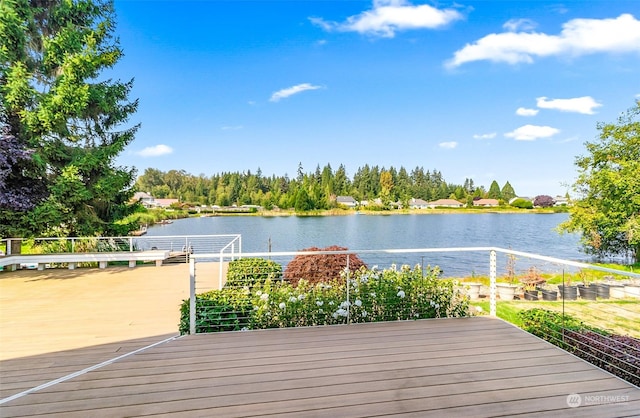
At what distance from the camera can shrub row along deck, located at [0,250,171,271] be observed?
882 centimetres

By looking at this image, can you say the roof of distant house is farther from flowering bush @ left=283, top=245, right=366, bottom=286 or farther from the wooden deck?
the wooden deck

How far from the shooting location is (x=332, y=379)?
2418 millimetres

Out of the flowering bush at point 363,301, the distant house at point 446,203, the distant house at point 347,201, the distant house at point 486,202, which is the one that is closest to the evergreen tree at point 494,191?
the distant house at point 486,202

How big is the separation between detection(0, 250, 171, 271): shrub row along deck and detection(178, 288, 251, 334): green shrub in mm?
6550

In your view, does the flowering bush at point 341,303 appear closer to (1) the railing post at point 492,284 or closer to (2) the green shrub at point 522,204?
(1) the railing post at point 492,284

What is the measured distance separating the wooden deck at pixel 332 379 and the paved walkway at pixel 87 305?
2.14ft

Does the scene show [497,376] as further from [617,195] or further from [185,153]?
[185,153]

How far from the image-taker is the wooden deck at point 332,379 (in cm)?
206

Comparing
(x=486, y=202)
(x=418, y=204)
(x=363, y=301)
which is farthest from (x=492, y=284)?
(x=486, y=202)

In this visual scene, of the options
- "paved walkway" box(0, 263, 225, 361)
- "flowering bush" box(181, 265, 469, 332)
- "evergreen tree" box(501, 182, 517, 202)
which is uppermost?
"evergreen tree" box(501, 182, 517, 202)

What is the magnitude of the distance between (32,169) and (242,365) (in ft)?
34.4

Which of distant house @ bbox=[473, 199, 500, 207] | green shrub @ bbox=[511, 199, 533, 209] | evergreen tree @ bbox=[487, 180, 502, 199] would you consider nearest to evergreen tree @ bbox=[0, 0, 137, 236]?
green shrub @ bbox=[511, 199, 533, 209]

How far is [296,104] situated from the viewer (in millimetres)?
29953

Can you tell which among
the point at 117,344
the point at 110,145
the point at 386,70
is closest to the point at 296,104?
the point at 386,70
